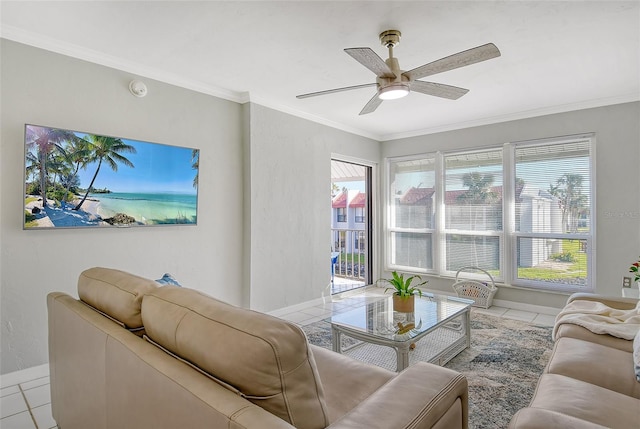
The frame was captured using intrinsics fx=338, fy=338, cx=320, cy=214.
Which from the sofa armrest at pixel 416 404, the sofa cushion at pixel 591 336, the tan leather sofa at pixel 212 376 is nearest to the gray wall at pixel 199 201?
the tan leather sofa at pixel 212 376

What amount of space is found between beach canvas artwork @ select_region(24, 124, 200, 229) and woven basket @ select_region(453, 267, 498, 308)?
345cm

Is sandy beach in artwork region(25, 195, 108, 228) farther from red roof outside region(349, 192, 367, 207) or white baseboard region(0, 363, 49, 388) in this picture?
red roof outside region(349, 192, 367, 207)

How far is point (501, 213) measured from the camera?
4465 mm

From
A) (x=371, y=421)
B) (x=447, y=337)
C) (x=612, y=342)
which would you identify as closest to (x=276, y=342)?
(x=371, y=421)

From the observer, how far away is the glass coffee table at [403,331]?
221 centimetres

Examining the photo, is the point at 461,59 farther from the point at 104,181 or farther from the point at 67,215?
the point at 67,215

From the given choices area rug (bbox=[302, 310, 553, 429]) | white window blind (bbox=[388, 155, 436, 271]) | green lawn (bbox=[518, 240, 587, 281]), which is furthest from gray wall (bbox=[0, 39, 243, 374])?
green lawn (bbox=[518, 240, 587, 281])

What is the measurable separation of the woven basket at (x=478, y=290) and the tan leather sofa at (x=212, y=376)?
3.44 meters

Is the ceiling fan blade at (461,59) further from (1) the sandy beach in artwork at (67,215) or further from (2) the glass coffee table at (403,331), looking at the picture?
(1) the sandy beach in artwork at (67,215)

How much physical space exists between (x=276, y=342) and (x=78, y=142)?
2.58 m

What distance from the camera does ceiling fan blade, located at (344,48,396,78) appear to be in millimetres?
1982

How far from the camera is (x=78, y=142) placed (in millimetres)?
2551

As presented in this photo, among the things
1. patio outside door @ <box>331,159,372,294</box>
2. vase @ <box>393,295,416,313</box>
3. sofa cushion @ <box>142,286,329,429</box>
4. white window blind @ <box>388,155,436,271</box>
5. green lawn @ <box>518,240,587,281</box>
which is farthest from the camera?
patio outside door @ <box>331,159,372,294</box>

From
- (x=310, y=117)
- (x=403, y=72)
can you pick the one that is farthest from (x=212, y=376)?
(x=310, y=117)
